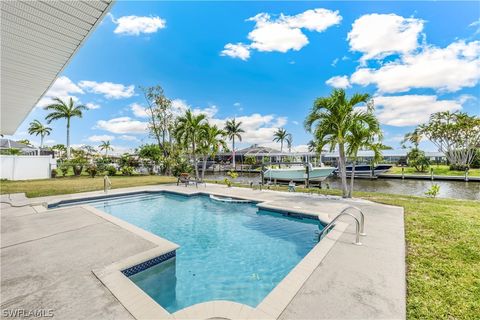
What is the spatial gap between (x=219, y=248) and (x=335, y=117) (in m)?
7.48

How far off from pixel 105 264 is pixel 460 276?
5880 mm

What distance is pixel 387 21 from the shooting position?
860cm

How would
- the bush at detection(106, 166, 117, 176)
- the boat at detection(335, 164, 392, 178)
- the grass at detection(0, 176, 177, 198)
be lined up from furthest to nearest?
the boat at detection(335, 164, 392, 178), the bush at detection(106, 166, 117, 176), the grass at detection(0, 176, 177, 198)

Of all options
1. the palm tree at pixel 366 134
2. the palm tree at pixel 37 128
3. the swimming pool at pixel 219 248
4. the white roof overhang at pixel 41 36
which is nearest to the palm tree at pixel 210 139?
the swimming pool at pixel 219 248

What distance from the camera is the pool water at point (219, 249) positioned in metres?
3.71

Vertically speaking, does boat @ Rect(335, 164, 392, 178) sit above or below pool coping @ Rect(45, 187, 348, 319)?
above

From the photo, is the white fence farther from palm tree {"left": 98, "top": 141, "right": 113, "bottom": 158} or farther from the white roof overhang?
palm tree {"left": 98, "top": 141, "right": 113, "bottom": 158}

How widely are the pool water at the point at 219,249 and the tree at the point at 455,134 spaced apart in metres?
40.2

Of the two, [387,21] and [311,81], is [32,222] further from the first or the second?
[311,81]

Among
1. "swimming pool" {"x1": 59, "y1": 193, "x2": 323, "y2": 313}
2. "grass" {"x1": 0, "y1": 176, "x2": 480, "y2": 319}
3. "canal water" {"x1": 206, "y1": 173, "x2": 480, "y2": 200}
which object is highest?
"grass" {"x1": 0, "y1": 176, "x2": 480, "y2": 319}

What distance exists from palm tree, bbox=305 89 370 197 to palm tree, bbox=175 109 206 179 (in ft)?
28.8

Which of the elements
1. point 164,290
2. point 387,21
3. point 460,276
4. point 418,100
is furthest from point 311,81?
point 164,290

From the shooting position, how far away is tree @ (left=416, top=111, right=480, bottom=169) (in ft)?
108

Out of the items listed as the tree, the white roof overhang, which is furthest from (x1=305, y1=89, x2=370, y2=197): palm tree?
the tree
